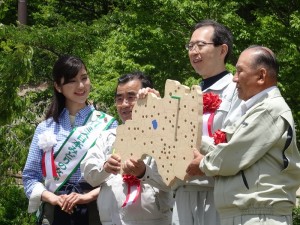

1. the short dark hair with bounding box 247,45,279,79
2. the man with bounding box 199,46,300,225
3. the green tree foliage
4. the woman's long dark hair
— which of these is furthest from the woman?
the green tree foliage

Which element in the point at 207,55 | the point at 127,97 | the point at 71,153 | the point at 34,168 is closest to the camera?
the point at 207,55

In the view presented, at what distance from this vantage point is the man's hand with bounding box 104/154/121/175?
4.64m

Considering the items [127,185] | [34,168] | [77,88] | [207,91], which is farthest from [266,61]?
[34,168]

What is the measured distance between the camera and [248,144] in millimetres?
3887

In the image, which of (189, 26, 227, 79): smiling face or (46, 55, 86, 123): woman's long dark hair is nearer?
(189, 26, 227, 79): smiling face

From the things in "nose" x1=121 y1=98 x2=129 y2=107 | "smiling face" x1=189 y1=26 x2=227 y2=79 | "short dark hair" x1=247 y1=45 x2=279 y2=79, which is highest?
"smiling face" x1=189 y1=26 x2=227 y2=79

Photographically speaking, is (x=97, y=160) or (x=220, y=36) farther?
(x=97, y=160)

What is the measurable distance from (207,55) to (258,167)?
2.89ft

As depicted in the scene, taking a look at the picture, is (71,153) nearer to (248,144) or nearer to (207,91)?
(207,91)

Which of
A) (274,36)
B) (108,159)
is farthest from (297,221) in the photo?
(108,159)

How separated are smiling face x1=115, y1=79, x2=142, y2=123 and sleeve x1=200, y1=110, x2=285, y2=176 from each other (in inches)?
42.2

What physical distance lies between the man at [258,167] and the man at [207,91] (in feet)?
0.93

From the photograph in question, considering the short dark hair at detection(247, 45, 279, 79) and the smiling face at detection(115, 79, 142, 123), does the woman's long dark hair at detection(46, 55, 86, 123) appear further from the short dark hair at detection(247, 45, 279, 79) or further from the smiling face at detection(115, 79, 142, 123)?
the short dark hair at detection(247, 45, 279, 79)

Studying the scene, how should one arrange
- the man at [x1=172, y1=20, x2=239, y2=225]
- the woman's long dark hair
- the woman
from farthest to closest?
the woman's long dark hair
the woman
the man at [x1=172, y1=20, x2=239, y2=225]
